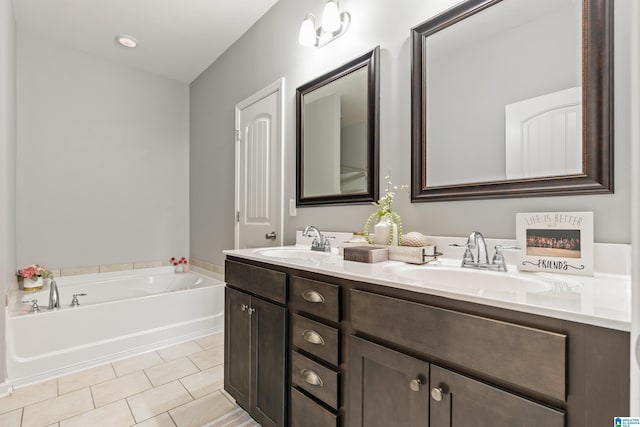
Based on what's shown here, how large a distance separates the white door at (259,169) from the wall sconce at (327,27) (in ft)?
1.39

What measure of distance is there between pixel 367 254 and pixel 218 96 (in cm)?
262

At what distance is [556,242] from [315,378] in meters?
0.94

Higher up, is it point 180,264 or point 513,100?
point 513,100

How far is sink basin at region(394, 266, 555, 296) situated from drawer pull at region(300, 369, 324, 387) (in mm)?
478

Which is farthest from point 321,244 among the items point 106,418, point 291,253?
point 106,418

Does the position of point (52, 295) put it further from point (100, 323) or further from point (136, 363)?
point (136, 363)

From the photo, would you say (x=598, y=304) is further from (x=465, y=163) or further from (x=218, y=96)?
(x=218, y=96)

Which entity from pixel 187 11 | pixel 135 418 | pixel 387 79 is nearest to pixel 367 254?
pixel 387 79

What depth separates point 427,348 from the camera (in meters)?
0.80

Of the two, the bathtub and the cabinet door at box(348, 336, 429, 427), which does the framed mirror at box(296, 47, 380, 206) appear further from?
the bathtub

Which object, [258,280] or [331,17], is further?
[331,17]

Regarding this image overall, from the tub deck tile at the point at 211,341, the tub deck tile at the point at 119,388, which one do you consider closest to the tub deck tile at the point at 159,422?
the tub deck tile at the point at 119,388

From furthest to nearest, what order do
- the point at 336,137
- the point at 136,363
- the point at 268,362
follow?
the point at 136,363 < the point at 336,137 < the point at 268,362

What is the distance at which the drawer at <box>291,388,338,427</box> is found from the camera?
1073 mm
